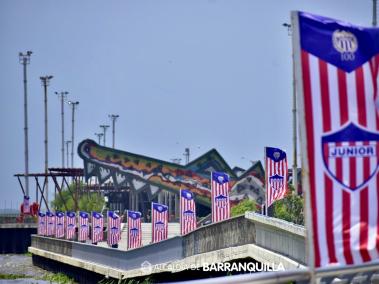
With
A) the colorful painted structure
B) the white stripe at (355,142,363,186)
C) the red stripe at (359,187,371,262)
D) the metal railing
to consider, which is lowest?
the metal railing

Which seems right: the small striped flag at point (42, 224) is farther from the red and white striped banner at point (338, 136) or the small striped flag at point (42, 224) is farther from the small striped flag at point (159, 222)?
the red and white striped banner at point (338, 136)

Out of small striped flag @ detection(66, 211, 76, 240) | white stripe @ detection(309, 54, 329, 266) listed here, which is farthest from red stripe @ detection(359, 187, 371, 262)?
small striped flag @ detection(66, 211, 76, 240)

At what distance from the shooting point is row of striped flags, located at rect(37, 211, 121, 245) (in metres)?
51.1

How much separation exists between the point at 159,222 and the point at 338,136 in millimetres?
33009

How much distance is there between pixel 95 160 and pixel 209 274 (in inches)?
2442

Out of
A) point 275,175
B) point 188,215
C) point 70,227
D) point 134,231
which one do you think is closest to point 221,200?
point 188,215

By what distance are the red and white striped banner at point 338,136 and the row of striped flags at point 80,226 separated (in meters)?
41.1

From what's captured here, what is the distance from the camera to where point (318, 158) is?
9.46m

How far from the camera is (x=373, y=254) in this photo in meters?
9.92

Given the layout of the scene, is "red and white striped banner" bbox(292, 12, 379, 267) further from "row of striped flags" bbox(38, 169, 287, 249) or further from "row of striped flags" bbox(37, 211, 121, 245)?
"row of striped flags" bbox(37, 211, 121, 245)

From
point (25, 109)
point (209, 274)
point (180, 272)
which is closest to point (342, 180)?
point (209, 274)

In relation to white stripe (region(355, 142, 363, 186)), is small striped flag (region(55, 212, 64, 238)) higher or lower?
higher

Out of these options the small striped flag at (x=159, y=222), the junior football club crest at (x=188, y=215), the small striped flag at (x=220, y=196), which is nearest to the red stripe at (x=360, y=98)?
the small striped flag at (x=220, y=196)

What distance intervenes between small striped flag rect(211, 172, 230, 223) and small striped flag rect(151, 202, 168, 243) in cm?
606
